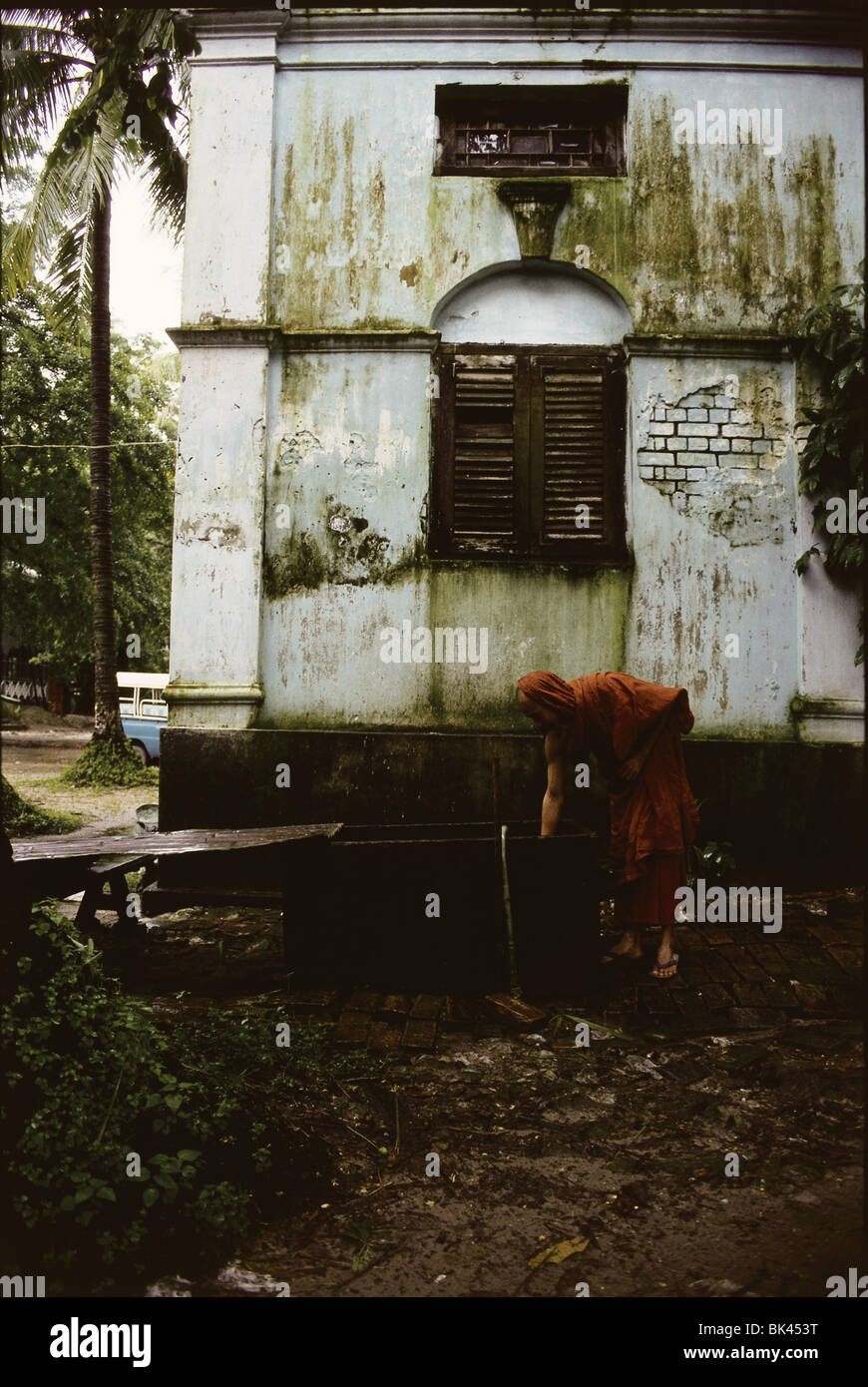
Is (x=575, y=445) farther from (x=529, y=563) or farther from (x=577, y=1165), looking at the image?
(x=577, y=1165)

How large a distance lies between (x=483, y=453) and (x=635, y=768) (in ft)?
9.80

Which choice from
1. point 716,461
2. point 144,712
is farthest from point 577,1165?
point 144,712

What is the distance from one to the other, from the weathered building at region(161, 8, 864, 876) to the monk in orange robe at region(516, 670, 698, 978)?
5.29 ft

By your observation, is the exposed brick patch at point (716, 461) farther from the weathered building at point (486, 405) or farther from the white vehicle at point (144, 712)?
the white vehicle at point (144, 712)

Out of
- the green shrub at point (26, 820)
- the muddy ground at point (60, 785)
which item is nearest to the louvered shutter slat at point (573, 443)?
the muddy ground at point (60, 785)

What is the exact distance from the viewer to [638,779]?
515 centimetres

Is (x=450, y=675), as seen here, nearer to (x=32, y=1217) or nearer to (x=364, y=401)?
(x=364, y=401)

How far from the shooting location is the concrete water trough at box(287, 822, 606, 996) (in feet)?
15.4

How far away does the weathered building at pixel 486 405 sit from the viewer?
6.80m

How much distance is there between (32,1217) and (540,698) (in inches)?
131

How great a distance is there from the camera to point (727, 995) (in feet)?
16.1

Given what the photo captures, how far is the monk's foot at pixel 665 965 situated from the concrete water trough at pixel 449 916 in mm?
609

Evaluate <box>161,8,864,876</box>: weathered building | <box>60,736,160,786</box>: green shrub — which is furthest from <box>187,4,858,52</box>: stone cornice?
<box>60,736,160,786</box>: green shrub
